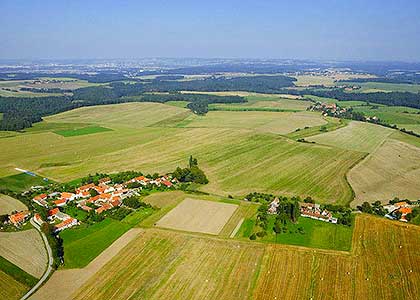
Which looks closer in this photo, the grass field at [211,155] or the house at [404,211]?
the house at [404,211]

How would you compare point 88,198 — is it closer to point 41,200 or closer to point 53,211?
point 41,200

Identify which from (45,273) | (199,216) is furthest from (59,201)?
(199,216)

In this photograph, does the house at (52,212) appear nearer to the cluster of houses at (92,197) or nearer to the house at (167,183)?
the cluster of houses at (92,197)

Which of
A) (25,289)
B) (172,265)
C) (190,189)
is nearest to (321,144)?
(190,189)

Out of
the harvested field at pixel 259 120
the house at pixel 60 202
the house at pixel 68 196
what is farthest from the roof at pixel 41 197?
the harvested field at pixel 259 120

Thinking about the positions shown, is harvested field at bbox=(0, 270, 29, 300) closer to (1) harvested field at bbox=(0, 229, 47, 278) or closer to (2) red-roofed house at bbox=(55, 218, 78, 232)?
(1) harvested field at bbox=(0, 229, 47, 278)

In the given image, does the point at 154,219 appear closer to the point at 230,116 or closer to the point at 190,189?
the point at 190,189
